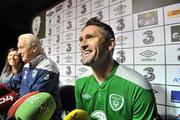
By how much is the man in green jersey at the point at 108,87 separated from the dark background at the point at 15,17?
1461 mm

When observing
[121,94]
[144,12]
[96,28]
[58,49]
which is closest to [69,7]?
[58,49]

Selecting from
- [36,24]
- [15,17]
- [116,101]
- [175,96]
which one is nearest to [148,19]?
[175,96]

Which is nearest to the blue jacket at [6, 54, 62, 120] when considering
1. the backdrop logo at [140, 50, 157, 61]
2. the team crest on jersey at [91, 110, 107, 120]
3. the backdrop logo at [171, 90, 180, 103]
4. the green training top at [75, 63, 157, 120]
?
the green training top at [75, 63, 157, 120]

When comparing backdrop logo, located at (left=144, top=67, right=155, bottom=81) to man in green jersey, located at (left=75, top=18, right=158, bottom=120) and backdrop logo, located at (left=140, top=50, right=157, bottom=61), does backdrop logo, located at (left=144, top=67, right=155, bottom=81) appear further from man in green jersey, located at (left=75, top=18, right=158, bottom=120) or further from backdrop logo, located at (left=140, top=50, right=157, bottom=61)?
man in green jersey, located at (left=75, top=18, right=158, bottom=120)

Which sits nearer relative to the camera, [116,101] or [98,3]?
[116,101]

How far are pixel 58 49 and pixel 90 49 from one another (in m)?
1.27

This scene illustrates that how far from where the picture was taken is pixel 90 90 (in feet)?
3.77

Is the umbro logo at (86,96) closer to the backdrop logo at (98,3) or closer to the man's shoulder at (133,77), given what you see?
the man's shoulder at (133,77)

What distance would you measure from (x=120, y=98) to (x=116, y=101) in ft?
0.08

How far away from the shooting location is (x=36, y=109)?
0.83 m

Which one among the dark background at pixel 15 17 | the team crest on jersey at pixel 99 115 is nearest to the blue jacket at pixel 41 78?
the team crest on jersey at pixel 99 115

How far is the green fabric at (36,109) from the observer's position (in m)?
0.82

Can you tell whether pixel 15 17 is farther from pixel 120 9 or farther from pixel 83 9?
pixel 120 9

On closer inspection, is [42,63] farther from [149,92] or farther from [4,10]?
[4,10]
